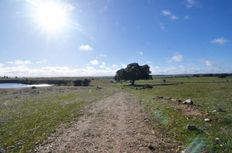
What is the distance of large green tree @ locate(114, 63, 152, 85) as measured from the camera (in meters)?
120

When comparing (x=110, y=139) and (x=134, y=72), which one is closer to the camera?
(x=110, y=139)

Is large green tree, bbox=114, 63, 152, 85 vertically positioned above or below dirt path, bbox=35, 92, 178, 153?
above

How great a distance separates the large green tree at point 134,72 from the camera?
12006 centimetres

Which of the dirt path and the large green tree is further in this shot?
the large green tree

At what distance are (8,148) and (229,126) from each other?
48.2 feet

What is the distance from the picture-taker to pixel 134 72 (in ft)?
393

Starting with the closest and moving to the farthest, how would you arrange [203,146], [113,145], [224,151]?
[224,151] → [203,146] → [113,145]

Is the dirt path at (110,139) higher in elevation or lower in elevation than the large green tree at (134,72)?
lower

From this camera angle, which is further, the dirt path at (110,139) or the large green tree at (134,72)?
the large green tree at (134,72)

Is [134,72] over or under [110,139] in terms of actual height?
over

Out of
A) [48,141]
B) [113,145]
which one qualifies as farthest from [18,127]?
[113,145]

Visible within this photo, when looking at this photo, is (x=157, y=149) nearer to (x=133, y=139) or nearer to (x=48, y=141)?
(x=133, y=139)

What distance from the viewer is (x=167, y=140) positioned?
15.7 metres

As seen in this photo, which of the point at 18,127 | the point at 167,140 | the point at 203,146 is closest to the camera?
the point at 203,146
